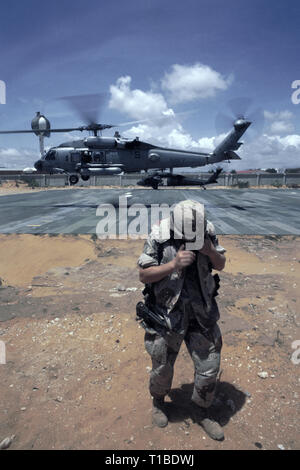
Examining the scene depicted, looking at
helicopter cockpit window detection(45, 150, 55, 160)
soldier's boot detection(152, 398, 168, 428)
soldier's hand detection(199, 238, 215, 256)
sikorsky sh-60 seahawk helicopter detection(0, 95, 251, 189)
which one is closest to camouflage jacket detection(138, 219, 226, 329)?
soldier's hand detection(199, 238, 215, 256)

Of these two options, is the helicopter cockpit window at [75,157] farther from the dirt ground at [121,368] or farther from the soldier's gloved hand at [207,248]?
the soldier's gloved hand at [207,248]

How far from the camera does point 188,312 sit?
2.58m

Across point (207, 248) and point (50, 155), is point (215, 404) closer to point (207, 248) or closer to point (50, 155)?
point (207, 248)

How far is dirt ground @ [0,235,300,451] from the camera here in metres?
2.66

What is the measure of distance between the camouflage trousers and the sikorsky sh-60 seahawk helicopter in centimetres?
1656

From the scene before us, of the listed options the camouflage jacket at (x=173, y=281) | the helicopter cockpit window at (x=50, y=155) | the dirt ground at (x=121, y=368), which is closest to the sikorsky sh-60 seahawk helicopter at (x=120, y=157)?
the helicopter cockpit window at (x=50, y=155)

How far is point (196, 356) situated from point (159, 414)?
0.78m

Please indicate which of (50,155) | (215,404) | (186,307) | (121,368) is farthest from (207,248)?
(50,155)

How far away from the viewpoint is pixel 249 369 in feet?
11.5

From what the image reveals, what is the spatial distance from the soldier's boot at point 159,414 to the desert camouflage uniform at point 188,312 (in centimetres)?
40

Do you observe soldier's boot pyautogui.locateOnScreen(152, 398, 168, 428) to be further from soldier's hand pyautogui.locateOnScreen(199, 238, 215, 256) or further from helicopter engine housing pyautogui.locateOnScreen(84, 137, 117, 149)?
helicopter engine housing pyautogui.locateOnScreen(84, 137, 117, 149)
